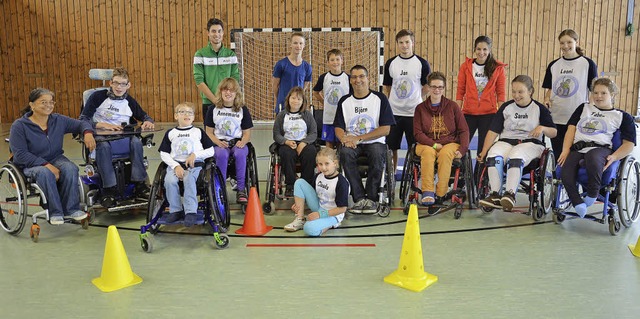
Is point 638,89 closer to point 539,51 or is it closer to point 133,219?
point 539,51

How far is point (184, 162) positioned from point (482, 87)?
257cm

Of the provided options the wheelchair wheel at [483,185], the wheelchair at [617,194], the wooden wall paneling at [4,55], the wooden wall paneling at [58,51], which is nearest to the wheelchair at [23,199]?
the wheelchair wheel at [483,185]

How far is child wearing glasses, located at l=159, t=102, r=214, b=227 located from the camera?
3.33 meters

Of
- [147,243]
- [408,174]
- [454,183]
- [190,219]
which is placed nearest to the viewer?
[147,243]

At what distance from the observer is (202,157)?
11.3ft

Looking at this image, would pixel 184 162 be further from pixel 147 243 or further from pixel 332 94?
pixel 332 94

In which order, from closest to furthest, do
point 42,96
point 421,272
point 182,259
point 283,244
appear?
point 421,272 < point 182,259 < point 283,244 < point 42,96

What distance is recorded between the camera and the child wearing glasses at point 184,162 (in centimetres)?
333

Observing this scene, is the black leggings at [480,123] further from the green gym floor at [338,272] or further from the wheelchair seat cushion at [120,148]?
the wheelchair seat cushion at [120,148]

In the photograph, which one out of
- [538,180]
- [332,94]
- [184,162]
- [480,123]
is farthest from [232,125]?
[538,180]

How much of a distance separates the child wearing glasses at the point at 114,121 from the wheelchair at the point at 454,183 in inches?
78.0

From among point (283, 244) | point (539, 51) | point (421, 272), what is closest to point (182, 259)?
point (283, 244)

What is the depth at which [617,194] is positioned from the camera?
3402 millimetres

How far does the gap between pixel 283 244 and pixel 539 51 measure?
8284 mm
